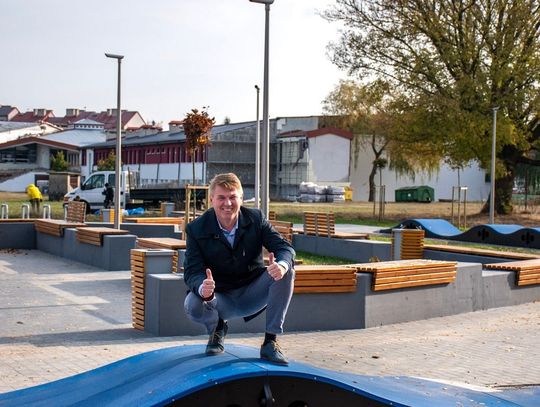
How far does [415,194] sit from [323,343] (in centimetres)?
6764

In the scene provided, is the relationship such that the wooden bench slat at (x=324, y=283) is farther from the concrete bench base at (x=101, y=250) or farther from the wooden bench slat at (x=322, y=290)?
the concrete bench base at (x=101, y=250)

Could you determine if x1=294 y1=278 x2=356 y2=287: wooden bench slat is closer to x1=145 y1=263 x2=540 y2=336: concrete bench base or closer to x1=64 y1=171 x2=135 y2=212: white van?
x1=145 y1=263 x2=540 y2=336: concrete bench base

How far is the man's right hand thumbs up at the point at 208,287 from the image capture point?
6.26 meters

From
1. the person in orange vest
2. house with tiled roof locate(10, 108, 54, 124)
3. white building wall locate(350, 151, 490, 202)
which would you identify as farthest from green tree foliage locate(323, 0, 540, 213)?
house with tiled roof locate(10, 108, 54, 124)

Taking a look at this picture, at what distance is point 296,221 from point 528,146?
12428 mm

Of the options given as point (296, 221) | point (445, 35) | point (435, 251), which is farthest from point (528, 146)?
point (435, 251)

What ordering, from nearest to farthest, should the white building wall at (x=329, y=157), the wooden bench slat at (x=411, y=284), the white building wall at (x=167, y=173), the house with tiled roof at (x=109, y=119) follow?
1. the wooden bench slat at (x=411, y=284)
2. the white building wall at (x=167, y=173)
3. the white building wall at (x=329, y=157)
4. the house with tiled roof at (x=109, y=119)

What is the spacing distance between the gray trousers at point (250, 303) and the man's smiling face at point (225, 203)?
0.53 metres

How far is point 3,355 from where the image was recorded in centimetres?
954

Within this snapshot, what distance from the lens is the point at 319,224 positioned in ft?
81.4

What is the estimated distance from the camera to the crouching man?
6488 mm

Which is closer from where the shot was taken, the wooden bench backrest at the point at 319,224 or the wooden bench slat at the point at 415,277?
the wooden bench slat at the point at 415,277

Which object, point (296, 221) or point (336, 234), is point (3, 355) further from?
point (296, 221)

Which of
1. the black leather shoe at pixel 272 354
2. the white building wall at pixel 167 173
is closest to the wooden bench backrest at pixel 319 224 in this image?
the black leather shoe at pixel 272 354
